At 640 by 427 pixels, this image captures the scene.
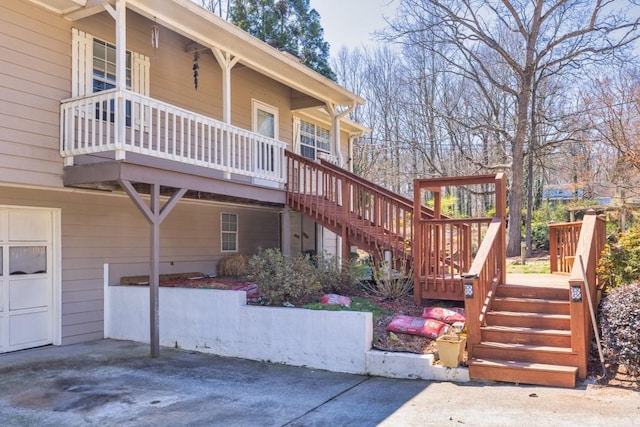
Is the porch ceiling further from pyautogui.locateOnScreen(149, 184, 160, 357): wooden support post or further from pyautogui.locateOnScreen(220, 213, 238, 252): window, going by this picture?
pyautogui.locateOnScreen(220, 213, 238, 252): window

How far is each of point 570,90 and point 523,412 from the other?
844 inches

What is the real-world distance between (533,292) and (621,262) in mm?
1244

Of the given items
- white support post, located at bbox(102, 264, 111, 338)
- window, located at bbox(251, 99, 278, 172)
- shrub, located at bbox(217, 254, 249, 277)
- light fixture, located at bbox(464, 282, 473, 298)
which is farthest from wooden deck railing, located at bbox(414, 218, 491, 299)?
white support post, located at bbox(102, 264, 111, 338)

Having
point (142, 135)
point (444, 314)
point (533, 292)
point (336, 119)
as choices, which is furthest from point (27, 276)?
point (336, 119)

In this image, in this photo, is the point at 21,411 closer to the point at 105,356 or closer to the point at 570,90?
the point at 105,356

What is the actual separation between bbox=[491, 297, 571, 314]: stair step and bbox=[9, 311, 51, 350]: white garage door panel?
6775mm

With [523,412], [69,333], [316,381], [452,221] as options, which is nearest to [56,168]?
[69,333]

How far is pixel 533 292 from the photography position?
688cm

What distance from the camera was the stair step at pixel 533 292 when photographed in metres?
6.74

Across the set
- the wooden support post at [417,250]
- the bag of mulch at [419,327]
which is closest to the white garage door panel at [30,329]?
the bag of mulch at [419,327]

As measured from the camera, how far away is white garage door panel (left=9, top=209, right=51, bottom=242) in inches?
304

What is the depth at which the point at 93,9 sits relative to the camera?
24.3 ft

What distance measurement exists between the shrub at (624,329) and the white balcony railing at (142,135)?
6.02m

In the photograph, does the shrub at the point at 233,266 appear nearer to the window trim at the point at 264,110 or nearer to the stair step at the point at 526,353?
the window trim at the point at 264,110
